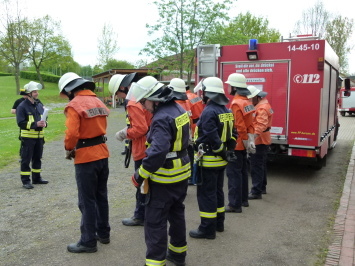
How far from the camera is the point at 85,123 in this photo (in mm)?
3951

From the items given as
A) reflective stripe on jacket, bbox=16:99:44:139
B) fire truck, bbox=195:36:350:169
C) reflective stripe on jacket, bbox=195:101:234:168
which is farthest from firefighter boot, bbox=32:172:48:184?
fire truck, bbox=195:36:350:169

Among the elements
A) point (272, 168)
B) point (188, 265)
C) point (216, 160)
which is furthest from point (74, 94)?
point (272, 168)

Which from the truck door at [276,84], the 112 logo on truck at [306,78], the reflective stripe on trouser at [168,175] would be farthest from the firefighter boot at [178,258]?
the 112 logo on truck at [306,78]

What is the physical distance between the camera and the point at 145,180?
3.40 metres

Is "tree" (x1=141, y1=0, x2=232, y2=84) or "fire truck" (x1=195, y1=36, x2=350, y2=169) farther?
"tree" (x1=141, y1=0, x2=232, y2=84)

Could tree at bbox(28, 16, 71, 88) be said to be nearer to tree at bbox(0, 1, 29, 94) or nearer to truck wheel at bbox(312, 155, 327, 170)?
tree at bbox(0, 1, 29, 94)

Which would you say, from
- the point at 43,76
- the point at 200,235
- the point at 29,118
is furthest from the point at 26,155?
the point at 43,76

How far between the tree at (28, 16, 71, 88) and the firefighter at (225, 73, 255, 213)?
44.7 m

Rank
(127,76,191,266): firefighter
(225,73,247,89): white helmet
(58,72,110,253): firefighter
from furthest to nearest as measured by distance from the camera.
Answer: (225,73,247,89): white helmet → (58,72,110,253): firefighter → (127,76,191,266): firefighter

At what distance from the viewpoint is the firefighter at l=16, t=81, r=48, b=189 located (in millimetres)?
6664

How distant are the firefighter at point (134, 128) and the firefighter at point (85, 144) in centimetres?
41

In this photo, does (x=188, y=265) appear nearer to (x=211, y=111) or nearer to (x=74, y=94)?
(x=211, y=111)

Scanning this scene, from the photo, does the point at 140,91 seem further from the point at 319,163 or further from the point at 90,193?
the point at 319,163

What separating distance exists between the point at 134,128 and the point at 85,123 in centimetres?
71
